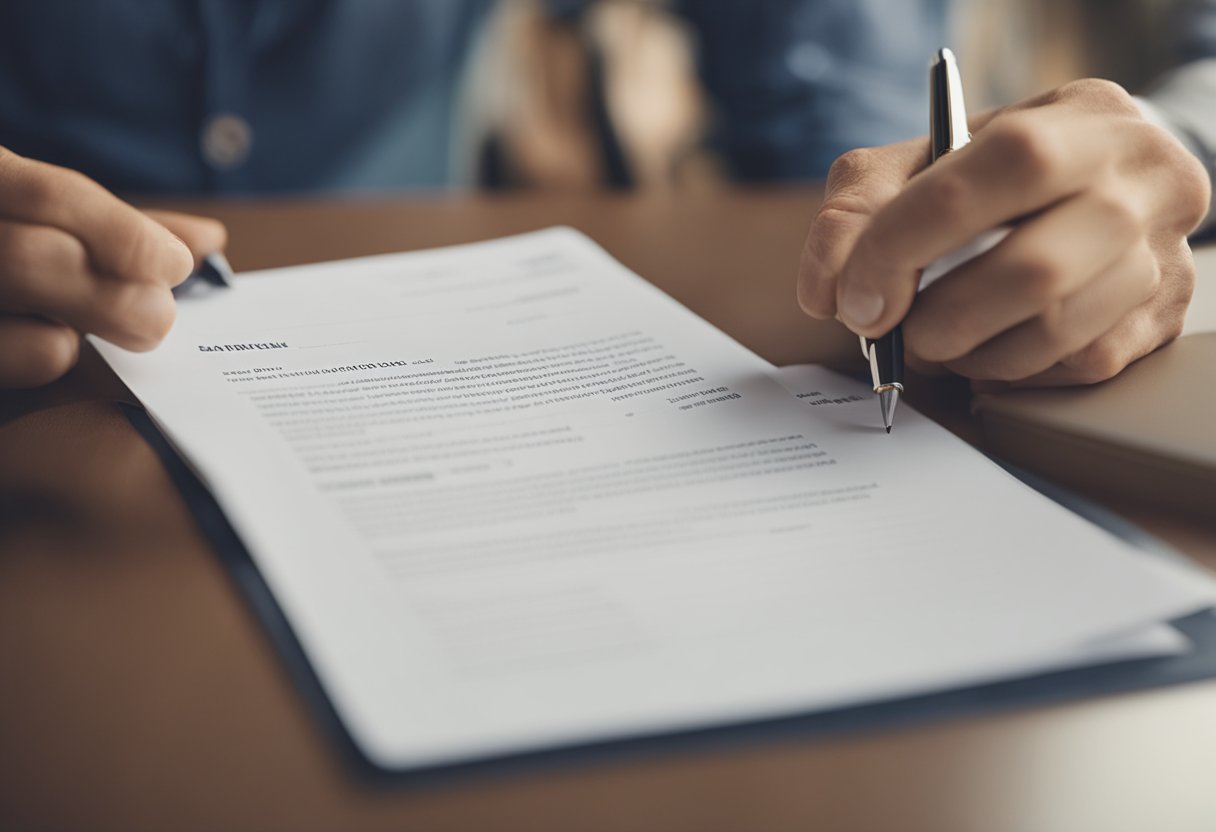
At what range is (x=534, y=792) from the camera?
0.85 feet

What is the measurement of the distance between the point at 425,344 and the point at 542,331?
0.05m

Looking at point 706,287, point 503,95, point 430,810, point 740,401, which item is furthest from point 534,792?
point 503,95

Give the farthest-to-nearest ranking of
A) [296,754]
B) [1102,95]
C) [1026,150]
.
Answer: [1102,95] < [1026,150] < [296,754]

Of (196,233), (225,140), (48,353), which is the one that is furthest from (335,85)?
(48,353)

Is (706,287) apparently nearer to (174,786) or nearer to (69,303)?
(69,303)

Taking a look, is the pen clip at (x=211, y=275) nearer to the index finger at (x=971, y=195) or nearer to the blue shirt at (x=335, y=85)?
the index finger at (x=971, y=195)

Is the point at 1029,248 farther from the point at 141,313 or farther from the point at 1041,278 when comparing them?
the point at 141,313

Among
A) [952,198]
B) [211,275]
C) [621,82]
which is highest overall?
[952,198]

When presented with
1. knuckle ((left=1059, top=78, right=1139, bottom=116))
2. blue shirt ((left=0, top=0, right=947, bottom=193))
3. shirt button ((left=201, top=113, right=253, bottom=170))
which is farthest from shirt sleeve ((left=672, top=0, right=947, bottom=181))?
knuckle ((left=1059, top=78, right=1139, bottom=116))

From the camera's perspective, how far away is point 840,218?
0.44 m

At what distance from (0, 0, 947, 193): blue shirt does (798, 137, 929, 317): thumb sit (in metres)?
0.66

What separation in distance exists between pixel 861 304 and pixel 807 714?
18 centimetres

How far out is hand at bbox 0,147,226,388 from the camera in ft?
Answer: 1.44

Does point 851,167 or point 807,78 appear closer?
point 851,167
